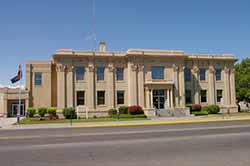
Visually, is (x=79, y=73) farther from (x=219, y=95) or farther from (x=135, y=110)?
(x=219, y=95)

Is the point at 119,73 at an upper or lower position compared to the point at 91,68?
lower

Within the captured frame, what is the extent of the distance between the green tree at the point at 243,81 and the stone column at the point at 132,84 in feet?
74.1

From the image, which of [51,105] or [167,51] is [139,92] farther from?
[51,105]

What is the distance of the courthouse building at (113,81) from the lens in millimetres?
34662

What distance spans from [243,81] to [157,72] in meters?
19.4

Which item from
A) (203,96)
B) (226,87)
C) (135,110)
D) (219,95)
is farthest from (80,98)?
(226,87)

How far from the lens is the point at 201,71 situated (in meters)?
39.6

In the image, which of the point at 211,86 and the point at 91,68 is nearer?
the point at 91,68

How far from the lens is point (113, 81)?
118 ft

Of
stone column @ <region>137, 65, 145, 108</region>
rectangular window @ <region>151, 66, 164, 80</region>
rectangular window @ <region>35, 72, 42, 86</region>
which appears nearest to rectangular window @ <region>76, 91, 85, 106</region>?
rectangular window @ <region>35, 72, 42, 86</region>

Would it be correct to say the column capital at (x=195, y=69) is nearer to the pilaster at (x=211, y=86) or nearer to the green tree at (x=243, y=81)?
the pilaster at (x=211, y=86)

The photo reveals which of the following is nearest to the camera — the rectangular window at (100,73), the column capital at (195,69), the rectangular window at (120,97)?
the rectangular window at (100,73)

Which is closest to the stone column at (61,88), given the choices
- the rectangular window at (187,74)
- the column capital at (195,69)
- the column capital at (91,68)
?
the column capital at (91,68)

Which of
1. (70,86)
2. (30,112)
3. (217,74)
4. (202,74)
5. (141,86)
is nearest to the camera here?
(30,112)
